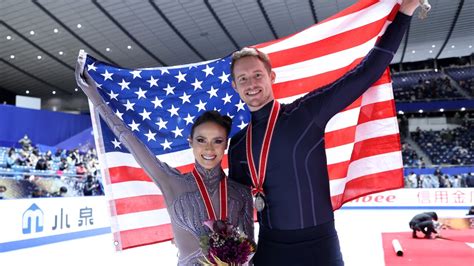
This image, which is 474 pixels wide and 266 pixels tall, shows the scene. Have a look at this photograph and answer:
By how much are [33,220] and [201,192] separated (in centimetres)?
723

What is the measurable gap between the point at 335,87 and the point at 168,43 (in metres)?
19.7

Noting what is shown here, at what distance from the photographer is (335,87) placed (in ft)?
6.77

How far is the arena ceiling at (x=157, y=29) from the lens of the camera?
16.7 meters

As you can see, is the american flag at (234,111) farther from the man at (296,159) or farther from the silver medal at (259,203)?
the silver medal at (259,203)

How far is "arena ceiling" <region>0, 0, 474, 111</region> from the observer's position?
16703 millimetres

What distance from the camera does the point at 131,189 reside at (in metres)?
2.73

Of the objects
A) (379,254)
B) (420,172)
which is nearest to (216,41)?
(420,172)

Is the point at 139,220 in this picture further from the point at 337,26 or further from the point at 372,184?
the point at 337,26

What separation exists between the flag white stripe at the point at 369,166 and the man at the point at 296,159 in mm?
523

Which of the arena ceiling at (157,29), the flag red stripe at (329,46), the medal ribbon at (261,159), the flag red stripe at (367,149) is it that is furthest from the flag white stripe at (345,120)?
the arena ceiling at (157,29)

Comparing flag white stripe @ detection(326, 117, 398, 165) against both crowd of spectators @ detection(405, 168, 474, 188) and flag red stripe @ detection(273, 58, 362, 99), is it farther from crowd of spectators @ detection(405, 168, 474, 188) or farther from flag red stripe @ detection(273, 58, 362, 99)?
crowd of spectators @ detection(405, 168, 474, 188)

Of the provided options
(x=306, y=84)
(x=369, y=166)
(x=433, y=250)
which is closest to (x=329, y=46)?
(x=306, y=84)

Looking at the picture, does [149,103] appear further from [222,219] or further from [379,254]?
[379,254]

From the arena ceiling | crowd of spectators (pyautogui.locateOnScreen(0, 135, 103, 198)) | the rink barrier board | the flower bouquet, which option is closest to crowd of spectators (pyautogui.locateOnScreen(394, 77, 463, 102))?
the arena ceiling
